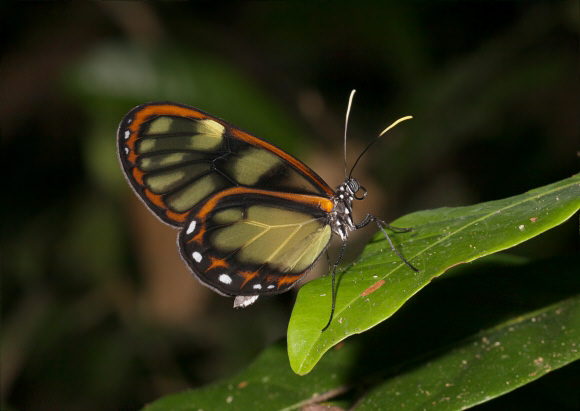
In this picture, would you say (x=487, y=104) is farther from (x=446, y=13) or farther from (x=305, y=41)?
(x=305, y=41)

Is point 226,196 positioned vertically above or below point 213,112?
above

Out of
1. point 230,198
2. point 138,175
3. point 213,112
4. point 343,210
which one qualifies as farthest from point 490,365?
point 213,112

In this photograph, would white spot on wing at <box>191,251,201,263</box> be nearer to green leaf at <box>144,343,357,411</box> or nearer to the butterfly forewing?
the butterfly forewing

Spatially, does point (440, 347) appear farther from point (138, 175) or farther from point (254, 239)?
point (138, 175)

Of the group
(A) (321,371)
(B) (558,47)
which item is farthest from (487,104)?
(A) (321,371)

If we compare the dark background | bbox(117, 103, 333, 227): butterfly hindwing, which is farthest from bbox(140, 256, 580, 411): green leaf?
the dark background

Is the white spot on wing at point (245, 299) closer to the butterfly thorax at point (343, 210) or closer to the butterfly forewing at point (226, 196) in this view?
the butterfly forewing at point (226, 196)
